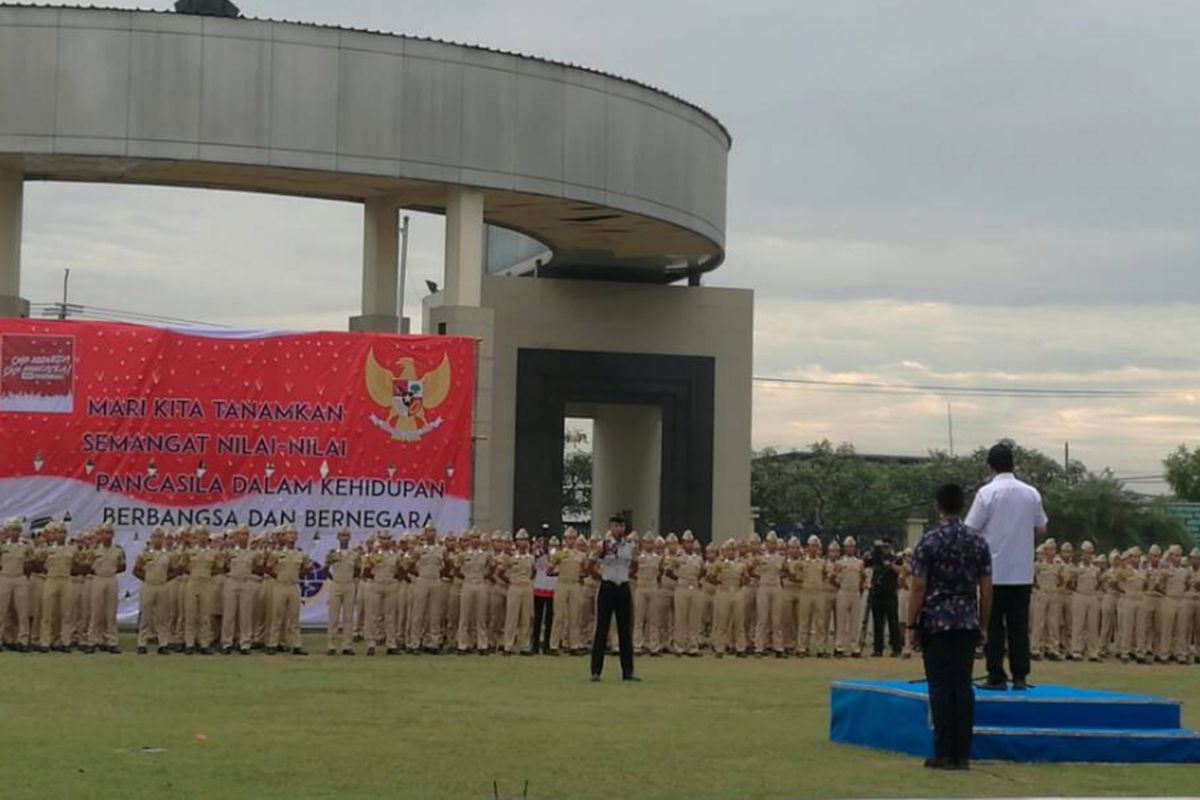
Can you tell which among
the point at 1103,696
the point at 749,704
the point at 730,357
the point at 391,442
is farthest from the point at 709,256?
the point at 1103,696

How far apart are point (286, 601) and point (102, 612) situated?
6.69ft

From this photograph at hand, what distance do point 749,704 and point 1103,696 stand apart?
4507mm

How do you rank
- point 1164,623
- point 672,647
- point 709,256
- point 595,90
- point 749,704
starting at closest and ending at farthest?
point 749,704 < point 672,647 < point 1164,623 < point 595,90 < point 709,256

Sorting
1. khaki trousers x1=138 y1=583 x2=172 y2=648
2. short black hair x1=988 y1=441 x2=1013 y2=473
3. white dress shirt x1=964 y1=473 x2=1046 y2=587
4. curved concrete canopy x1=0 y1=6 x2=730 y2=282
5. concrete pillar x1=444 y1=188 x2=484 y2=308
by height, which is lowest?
khaki trousers x1=138 y1=583 x2=172 y2=648

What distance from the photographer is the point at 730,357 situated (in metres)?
36.2

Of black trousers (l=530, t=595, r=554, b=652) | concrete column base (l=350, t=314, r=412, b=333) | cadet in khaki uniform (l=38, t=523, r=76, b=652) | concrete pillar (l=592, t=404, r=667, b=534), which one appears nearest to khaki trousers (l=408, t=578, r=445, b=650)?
black trousers (l=530, t=595, r=554, b=652)

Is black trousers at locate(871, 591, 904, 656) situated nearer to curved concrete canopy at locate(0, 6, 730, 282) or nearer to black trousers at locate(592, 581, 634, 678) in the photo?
black trousers at locate(592, 581, 634, 678)

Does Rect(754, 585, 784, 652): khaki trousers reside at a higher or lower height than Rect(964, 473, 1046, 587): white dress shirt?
lower

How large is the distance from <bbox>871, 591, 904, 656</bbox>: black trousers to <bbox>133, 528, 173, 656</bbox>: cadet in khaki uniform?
913 cm

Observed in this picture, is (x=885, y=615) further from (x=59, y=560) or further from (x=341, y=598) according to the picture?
(x=59, y=560)

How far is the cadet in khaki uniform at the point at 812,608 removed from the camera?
2425cm

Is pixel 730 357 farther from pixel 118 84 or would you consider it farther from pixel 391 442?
pixel 118 84

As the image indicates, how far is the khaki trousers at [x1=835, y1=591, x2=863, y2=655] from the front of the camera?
24.4 metres

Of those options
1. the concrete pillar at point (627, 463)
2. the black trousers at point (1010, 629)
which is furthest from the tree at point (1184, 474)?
the black trousers at point (1010, 629)
